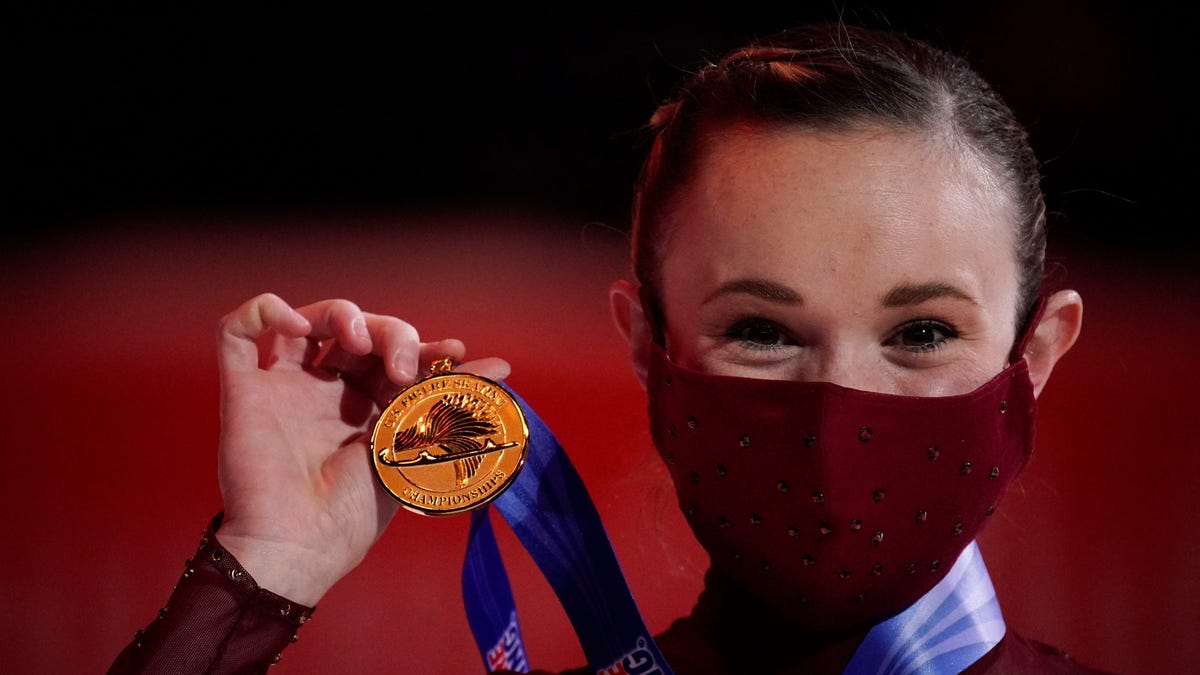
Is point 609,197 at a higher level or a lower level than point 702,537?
lower

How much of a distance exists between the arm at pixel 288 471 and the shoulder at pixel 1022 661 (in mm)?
847

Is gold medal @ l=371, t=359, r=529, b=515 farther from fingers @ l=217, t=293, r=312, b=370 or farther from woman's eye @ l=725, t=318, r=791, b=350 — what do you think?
woman's eye @ l=725, t=318, r=791, b=350

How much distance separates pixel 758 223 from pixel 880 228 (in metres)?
0.17

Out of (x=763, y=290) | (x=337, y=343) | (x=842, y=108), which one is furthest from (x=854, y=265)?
(x=337, y=343)

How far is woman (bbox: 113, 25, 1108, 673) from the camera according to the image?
1511 millimetres

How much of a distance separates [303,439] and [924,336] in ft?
3.14

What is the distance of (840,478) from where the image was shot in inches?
58.5

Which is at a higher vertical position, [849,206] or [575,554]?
[849,206]

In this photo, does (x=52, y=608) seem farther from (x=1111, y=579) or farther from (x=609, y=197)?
(x=609, y=197)

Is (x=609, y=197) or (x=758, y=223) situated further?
(x=609, y=197)

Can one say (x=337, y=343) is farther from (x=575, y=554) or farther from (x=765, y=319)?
(x=765, y=319)

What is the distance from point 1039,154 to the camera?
15.4 feet

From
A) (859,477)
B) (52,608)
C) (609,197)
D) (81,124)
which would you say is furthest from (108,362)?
(859,477)

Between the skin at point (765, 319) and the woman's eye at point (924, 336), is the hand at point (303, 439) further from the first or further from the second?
the woman's eye at point (924, 336)
